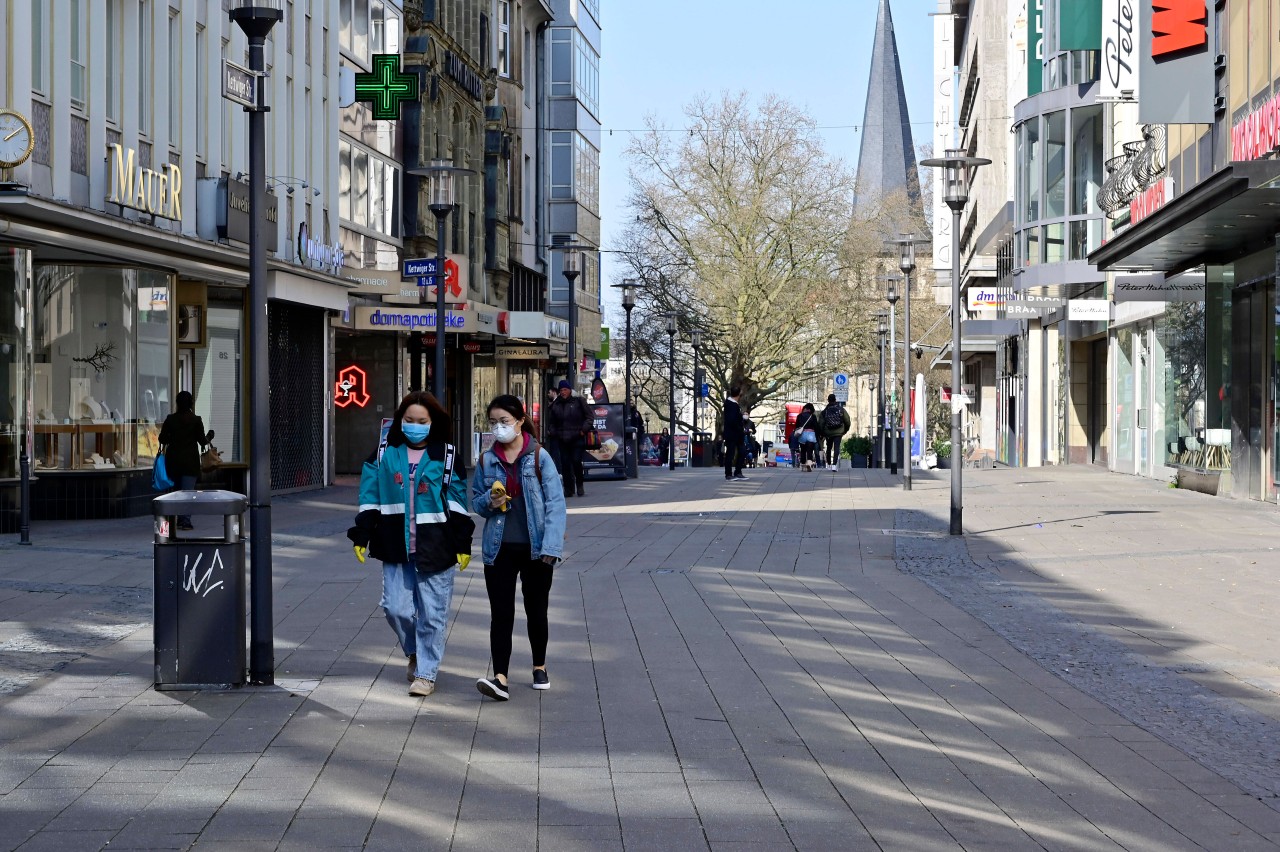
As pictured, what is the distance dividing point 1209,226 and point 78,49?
14.5m

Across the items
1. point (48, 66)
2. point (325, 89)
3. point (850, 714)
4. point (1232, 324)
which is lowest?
point (850, 714)

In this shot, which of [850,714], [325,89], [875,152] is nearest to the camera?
[850,714]

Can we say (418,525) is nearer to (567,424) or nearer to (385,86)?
(567,424)

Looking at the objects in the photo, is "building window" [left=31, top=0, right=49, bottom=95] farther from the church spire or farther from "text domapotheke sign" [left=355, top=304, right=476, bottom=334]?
the church spire

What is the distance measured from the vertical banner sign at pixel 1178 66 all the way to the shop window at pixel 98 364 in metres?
14.0

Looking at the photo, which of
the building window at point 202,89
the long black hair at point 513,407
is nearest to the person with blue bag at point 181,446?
the building window at point 202,89

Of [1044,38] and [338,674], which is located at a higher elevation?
[1044,38]

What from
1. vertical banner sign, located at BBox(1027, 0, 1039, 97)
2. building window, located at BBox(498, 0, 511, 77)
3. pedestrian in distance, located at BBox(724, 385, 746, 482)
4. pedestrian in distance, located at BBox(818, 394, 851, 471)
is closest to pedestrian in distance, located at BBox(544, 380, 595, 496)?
pedestrian in distance, located at BBox(724, 385, 746, 482)

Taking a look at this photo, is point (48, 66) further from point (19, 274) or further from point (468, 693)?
point (468, 693)

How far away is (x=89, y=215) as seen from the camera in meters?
17.9

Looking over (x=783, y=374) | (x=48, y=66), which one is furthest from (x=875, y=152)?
(x=48, y=66)

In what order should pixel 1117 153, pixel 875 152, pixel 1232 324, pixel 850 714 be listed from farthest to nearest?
1. pixel 875 152
2. pixel 1117 153
3. pixel 1232 324
4. pixel 850 714

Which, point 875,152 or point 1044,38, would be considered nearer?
point 1044,38

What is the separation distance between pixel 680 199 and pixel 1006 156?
35.5 feet
